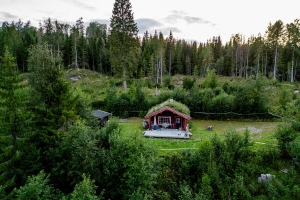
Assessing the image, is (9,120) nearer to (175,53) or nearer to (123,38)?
(123,38)

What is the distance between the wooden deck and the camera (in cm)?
2116

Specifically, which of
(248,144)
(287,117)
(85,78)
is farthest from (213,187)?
(85,78)

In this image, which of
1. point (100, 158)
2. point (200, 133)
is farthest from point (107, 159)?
point (200, 133)

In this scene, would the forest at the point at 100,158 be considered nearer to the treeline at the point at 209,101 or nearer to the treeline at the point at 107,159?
the treeline at the point at 107,159

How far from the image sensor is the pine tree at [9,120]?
13.0 m

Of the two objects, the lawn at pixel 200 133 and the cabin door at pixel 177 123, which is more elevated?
the cabin door at pixel 177 123

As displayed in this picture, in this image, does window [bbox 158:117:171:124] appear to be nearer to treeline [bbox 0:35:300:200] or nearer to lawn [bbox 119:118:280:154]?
lawn [bbox 119:118:280:154]

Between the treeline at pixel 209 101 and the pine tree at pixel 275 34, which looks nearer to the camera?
the treeline at pixel 209 101

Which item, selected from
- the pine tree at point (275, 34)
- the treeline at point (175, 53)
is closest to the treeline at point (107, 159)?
the treeline at point (175, 53)

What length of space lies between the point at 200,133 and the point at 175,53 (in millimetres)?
45888

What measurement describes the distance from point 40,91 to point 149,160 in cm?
859

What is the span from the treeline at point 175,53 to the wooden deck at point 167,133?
18.4m

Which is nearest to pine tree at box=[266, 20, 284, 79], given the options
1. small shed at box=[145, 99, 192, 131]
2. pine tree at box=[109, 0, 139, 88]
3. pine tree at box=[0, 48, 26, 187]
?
pine tree at box=[109, 0, 139, 88]

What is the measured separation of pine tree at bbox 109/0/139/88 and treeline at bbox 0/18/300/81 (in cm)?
210
